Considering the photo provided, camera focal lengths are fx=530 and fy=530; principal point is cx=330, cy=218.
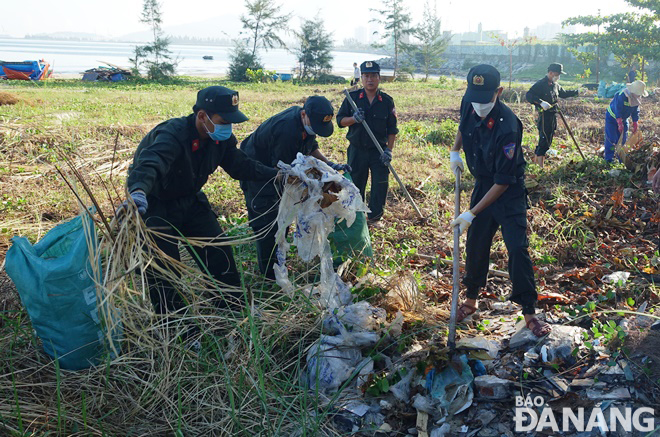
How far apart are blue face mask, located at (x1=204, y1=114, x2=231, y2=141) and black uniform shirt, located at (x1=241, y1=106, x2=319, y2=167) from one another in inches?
29.6

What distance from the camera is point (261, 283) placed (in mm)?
3477

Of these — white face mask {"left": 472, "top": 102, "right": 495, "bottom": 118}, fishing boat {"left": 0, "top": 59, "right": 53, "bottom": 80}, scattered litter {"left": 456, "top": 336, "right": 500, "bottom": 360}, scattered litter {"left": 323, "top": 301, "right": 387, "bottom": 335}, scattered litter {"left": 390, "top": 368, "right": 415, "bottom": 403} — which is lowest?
scattered litter {"left": 390, "top": 368, "right": 415, "bottom": 403}

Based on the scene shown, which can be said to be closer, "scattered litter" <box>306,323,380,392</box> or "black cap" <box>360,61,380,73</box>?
"scattered litter" <box>306,323,380,392</box>

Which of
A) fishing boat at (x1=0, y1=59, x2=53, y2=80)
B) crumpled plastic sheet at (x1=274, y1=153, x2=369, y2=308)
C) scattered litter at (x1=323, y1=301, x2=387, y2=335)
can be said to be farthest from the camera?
fishing boat at (x1=0, y1=59, x2=53, y2=80)

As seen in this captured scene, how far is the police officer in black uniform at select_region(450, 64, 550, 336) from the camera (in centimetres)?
295

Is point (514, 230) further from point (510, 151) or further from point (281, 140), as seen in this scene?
point (281, 140)

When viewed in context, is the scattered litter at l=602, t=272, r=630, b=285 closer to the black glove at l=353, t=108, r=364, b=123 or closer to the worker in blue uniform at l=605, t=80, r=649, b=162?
the black glove at l=353, t=108, r=364, b=123

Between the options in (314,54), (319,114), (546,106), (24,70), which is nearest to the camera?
(319,114)

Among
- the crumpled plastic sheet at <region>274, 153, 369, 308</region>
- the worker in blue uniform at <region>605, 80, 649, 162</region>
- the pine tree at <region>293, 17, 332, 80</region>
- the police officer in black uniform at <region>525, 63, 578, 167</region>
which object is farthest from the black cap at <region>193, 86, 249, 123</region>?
the pine tree at <region>293, 17, 332, 80</region>

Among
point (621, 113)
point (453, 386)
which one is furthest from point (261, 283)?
point (621, 113)

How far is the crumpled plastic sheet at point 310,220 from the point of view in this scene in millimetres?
3219

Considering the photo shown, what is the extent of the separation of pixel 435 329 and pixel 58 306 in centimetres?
201

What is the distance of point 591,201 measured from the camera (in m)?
5.68

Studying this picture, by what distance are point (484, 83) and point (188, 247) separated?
1960mm
